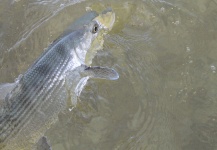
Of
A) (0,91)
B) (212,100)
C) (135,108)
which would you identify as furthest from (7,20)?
(212,100)

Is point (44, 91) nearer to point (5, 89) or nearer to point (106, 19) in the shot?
point (5, 89)

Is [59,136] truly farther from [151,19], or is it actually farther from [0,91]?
[151,19]

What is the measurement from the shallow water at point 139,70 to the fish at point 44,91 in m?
0.45

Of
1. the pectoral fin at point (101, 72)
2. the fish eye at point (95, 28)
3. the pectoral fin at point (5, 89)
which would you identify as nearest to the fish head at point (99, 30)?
the fish eye at point (95, 28)

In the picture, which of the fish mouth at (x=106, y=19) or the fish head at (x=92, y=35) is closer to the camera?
the fish head at (x=92, y=35)

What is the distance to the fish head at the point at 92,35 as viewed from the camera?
2.64 metres

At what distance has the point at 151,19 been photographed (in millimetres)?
3586

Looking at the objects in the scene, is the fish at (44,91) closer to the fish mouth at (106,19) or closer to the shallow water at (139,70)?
the fish mouth at (106,19)

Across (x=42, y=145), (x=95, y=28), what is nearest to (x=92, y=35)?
(x=95, y=28)

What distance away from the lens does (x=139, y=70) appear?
10.5ft

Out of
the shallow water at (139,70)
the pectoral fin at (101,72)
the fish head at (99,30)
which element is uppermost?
the fish head at (99,30)

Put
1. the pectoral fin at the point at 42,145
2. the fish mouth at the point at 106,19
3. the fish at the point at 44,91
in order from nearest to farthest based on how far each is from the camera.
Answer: the fish at the point at 44,91, the pectoral fin at the point at 42,145, the fish mouth at the point at 106,19

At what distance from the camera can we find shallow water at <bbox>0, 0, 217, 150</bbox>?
2.91 metres

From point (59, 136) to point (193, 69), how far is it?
1.24 m
